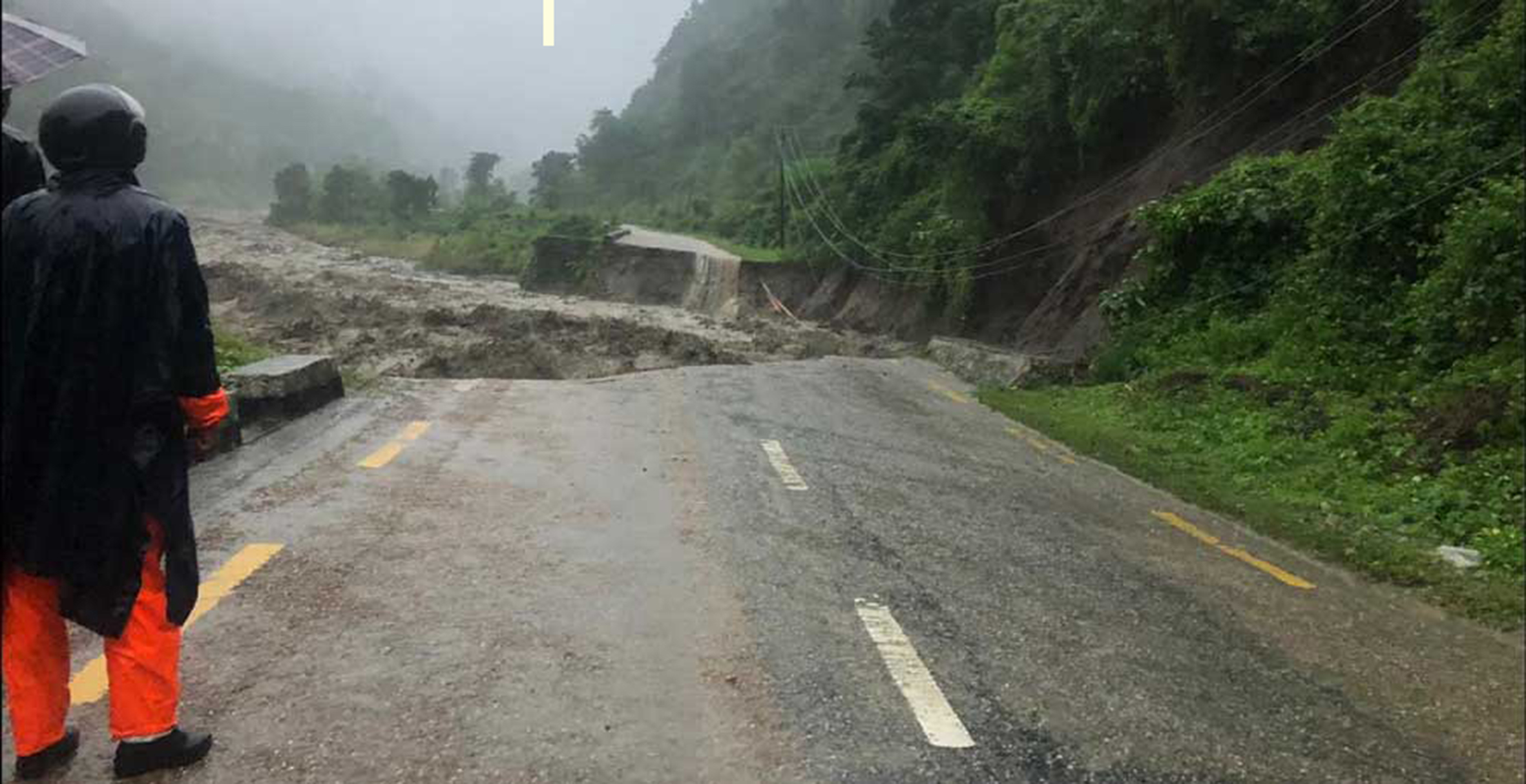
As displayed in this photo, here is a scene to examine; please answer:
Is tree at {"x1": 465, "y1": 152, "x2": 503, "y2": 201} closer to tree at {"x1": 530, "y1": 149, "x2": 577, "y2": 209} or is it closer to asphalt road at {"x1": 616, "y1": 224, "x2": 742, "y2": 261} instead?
tree at {"x1": 530, "y1": 149, "x2": 577, "y2": 209}

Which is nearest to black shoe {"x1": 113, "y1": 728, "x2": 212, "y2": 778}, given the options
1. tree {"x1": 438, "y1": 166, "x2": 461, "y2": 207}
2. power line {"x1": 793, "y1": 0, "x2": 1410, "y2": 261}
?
power line {"x1": 793, "y1": 0, "x2": 1410, "y2": 261}

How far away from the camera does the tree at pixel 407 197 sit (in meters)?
90.3

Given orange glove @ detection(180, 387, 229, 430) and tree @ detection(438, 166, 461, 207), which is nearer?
orange glove @ detection(180, 387, 229, 430)

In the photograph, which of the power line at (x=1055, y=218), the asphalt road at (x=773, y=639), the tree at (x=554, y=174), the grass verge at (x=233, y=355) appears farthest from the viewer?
the tree at (x=554, y=174)

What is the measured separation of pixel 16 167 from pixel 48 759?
1.73 m

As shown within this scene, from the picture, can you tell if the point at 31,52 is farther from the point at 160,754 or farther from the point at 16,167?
the point at 160,754

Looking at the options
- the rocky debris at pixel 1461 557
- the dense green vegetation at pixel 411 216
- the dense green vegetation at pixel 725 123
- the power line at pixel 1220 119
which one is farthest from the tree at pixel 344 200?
the rocky debris at pixel 1461 557

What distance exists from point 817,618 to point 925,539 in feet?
5.96

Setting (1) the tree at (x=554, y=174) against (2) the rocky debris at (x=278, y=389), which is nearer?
(2) the rocky debris at (x=278, y=389)

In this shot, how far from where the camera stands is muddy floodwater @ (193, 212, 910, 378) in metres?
18.6

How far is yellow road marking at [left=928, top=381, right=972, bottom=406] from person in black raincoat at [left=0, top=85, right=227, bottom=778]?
12.4m

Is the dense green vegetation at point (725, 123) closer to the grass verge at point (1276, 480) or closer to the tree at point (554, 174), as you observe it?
the tree at point (554, 174)

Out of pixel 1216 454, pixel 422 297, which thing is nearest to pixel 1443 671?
pixel 1216 454

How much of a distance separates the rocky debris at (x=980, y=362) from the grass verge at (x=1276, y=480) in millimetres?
2570
